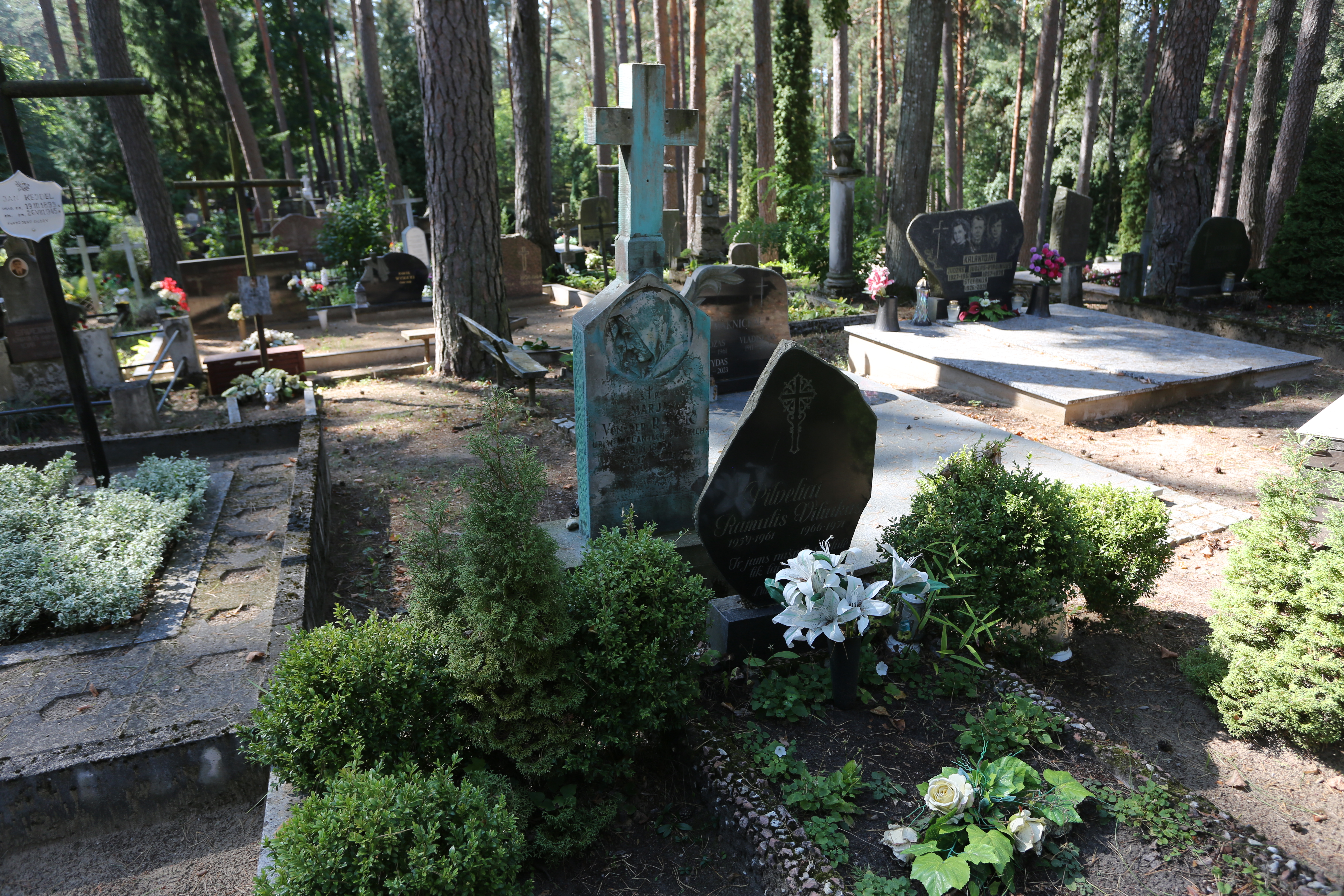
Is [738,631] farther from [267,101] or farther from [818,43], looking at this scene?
[818,43]

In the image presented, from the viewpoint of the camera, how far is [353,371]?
416 inches

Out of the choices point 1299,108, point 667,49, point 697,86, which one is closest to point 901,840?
point 1299,108

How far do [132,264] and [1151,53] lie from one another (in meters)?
26.4

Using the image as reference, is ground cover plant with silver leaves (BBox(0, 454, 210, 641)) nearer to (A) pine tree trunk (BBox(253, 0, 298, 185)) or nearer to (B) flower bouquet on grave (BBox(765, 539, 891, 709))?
(B) flower bouquet on grave (BBox(765, 539, 891, 709))

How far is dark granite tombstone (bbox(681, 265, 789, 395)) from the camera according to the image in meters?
7.89

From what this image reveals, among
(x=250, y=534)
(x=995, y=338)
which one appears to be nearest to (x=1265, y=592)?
(x=250, y=534)

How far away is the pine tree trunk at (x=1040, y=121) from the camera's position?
60.0 feet

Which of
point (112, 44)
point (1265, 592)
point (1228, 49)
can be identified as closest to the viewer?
point (1265, 592)

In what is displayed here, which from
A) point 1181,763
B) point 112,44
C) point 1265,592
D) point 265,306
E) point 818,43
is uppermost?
point 818,43

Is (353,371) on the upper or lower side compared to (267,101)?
lower

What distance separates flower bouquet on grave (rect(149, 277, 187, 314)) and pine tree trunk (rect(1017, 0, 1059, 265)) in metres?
15.5

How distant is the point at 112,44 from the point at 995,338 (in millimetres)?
14728

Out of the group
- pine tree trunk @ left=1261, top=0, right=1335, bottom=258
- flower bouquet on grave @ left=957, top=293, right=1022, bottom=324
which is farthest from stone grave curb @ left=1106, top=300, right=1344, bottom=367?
pine tree trunk @ left=1261, top=0, right=1335, bottom=258

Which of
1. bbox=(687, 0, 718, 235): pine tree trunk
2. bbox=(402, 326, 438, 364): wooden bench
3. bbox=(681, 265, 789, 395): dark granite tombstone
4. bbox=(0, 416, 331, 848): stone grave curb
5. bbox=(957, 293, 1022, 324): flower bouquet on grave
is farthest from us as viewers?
bbox=(687, 0, 718, 235): pine tree trunk
